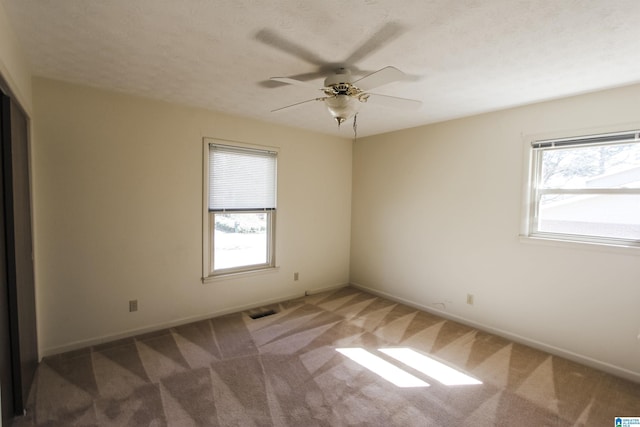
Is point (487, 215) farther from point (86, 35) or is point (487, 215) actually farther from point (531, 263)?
point (86, 35)

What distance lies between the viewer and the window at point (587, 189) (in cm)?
264

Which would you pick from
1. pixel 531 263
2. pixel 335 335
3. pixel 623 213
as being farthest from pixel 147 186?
pixel 623 213

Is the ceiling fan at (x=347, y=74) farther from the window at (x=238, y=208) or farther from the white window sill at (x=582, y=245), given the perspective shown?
the white window sill at (x=582, y=245)

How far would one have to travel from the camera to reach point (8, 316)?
1959 millimetres

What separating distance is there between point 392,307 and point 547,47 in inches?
126

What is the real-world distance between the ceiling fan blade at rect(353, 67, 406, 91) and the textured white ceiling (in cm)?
21

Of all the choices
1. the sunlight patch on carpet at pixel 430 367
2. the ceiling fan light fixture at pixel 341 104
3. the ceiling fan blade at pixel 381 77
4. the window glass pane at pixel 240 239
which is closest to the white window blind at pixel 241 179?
the window glass pane at pixel 240 239

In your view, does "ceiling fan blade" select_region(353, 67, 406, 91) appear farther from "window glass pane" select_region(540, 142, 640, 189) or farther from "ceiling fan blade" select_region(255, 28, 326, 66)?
"window glass pane" select_region(540, 142, 640, 189)

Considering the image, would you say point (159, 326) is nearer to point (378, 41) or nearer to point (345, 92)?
point (345, 92)

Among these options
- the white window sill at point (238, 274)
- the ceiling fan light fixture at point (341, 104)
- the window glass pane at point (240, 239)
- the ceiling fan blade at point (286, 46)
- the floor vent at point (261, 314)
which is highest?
the ceiling fan blade at point (286, 46)

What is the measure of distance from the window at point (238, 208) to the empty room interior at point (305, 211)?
0.03 m

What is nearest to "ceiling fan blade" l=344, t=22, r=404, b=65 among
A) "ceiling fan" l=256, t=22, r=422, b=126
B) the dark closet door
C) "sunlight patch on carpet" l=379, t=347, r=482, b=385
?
"ceiling fan" l=256, t=22, r=422, b=126

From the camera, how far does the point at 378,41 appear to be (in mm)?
1891

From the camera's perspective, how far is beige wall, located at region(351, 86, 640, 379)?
8.77 ft
